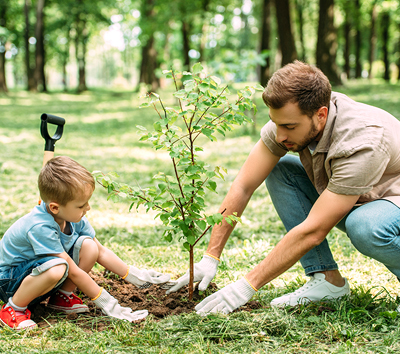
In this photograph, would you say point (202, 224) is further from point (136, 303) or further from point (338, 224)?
point (338, 224)

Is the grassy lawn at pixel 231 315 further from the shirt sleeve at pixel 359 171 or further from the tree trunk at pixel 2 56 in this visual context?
the tree trunk at pixel 2 56

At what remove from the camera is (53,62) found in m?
50.5

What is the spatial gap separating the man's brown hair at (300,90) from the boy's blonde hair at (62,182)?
43.6 inches

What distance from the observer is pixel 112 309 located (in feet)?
7.79

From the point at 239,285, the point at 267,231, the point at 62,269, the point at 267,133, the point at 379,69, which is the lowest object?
the point at 267,231

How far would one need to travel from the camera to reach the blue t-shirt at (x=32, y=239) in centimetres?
222

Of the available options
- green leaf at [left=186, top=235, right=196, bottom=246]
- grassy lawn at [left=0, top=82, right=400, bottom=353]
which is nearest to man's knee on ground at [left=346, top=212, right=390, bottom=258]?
grassy lawn at [left=0, top=82, right=400, bottom=353]

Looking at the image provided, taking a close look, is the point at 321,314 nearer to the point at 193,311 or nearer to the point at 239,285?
the point at 239,285

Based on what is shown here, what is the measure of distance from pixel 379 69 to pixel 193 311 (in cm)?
4244

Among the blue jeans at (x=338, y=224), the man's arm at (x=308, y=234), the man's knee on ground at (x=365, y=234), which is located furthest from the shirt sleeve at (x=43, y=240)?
the man's knee on ground at (x=365, y=234)

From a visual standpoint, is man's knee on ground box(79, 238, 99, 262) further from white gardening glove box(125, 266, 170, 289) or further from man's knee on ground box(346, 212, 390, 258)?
man's knee on ground box(346, 212, 390, 258)

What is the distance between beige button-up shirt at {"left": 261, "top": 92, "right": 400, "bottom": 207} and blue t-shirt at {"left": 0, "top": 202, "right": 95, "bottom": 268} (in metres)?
1.52

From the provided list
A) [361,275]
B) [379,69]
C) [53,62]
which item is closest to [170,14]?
[361,275]

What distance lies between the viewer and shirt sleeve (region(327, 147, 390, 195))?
211cm
